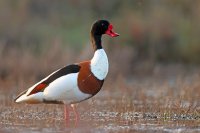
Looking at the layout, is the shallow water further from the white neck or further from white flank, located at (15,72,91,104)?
the white neck

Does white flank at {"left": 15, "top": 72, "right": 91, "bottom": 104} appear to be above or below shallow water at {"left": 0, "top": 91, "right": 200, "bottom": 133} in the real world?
above

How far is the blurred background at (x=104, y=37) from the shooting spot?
1814 cm

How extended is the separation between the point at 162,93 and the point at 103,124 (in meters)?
3.31

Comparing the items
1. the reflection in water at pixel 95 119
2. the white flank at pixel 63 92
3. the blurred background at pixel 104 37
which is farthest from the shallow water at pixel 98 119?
the blurred background at pixel 104 37

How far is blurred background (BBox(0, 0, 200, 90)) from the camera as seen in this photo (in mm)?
18141

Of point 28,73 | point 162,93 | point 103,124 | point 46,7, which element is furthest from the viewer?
point 46,7

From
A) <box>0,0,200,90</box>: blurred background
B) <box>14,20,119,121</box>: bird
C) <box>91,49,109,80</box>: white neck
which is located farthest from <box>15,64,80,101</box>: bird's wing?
<box>0,0,200,90</box>: blurred background

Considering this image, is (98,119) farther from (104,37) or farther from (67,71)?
(104,37)

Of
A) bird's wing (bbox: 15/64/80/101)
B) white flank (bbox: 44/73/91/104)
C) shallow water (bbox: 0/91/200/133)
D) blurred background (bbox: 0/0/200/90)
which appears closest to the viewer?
shallow water (bbox: 0/91/200/133)

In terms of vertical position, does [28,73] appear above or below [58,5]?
below

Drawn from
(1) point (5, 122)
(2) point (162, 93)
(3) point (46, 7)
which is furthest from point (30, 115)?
A: (3) point (46, 7)

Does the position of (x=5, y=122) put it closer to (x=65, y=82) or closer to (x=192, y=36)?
(x=65, y=82)

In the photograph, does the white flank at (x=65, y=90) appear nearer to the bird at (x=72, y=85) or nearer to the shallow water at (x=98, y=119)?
the bird at (x=72, y=85)

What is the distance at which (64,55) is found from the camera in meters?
18.2
